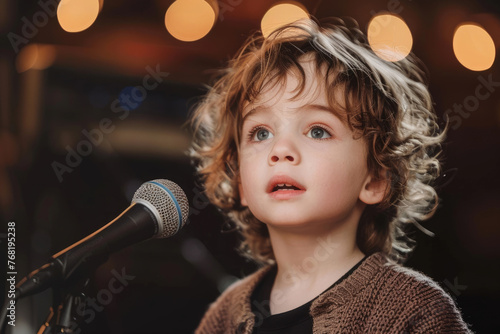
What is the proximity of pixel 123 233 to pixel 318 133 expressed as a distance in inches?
12.0

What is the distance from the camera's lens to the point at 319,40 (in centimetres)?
86

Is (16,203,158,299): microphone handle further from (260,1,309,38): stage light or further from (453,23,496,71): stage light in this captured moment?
(453,23,496,71): stage light

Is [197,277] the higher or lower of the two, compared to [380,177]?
lower

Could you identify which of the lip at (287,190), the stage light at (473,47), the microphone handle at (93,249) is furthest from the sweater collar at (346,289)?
the stage light at (473,47)

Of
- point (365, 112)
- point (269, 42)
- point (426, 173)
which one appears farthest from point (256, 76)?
point (426, 173)

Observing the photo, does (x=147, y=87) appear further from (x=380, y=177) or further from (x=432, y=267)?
(x=432, y=267)

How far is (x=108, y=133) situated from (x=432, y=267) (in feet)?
1.83

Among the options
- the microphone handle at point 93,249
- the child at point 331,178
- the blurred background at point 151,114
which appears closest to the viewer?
the microphone handle at point 93,249

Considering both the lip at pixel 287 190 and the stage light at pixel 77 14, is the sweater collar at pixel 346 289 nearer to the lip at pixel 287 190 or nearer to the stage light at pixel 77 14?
the lip at pixel 287 190

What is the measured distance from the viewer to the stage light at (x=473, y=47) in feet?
2.99

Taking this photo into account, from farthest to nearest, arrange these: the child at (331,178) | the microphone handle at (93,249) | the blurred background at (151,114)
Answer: the blurred background at (151,114)
the child at (331,178)
the microphone handle at (93,249)

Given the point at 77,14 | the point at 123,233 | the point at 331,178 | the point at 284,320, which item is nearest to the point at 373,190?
the point at 331,178

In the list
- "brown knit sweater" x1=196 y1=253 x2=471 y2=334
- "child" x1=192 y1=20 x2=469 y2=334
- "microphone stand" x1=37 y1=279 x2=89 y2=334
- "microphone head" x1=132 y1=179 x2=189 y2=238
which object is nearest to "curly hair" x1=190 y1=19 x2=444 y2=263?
"child" x1=192 y1=20 x2=469 y2=334

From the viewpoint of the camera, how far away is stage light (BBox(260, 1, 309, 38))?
35.8 inches
